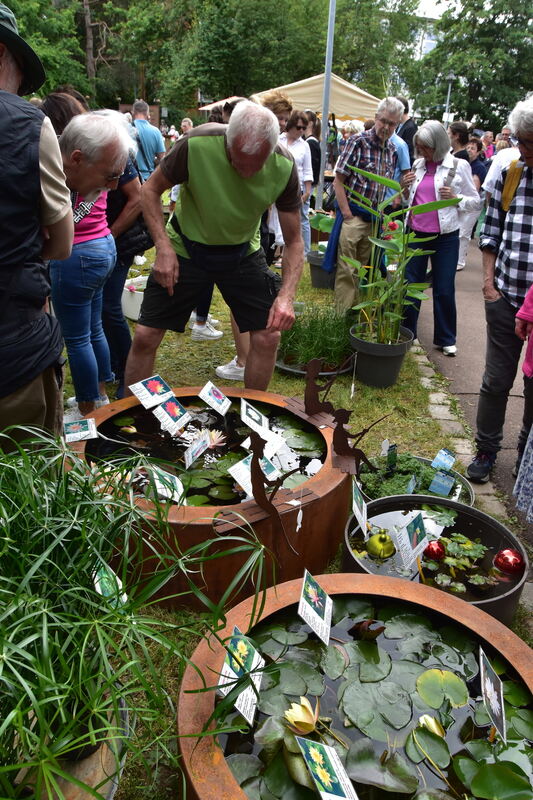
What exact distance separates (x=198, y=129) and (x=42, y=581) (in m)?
2.26

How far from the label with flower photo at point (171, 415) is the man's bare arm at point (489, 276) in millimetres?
1558

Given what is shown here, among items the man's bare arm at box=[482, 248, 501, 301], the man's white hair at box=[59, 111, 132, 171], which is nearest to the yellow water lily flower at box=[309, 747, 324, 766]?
the man's white hair at box=[59, 111, 132, 171]

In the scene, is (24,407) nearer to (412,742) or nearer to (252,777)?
(252,777)

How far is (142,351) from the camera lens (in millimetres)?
3008

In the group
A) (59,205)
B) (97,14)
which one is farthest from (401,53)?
(59,205)

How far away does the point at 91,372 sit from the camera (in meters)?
3.01

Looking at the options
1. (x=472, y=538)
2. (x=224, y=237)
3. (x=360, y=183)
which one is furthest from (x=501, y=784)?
(x=360, y=183)

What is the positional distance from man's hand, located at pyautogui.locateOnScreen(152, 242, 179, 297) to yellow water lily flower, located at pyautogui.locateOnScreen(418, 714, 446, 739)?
7.21 feet

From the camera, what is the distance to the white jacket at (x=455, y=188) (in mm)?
4332

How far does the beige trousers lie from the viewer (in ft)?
15.6

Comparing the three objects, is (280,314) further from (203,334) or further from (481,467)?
(203,334)

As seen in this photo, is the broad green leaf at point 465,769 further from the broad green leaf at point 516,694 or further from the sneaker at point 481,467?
the sneaker at point 481,467

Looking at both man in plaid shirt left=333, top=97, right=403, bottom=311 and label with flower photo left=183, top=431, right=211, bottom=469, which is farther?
man in plaid shirt left=333, top=97, right=403, bottom=311

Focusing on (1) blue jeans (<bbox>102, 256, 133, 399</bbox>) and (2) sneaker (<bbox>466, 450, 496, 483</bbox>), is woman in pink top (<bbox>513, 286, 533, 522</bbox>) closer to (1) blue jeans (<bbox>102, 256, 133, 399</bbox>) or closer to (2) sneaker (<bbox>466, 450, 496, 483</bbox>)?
(2) sneaker (<bbox>466, 450, 496, 483</bbox>)
